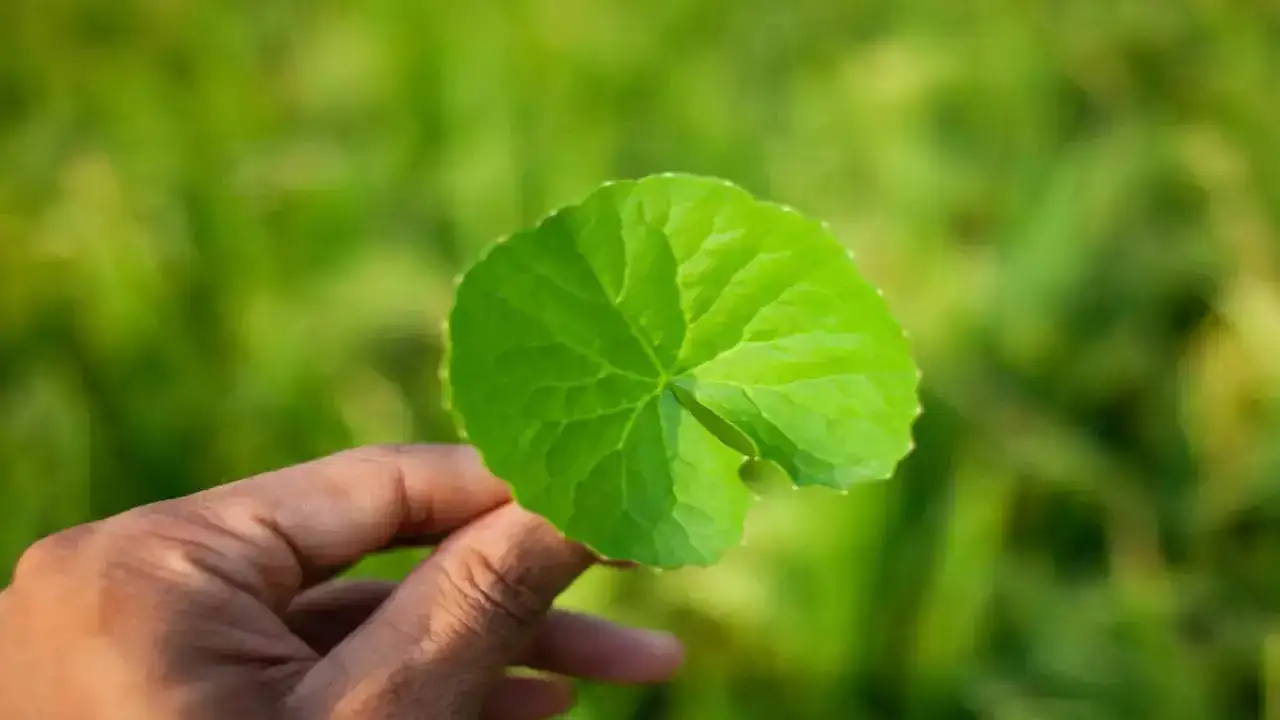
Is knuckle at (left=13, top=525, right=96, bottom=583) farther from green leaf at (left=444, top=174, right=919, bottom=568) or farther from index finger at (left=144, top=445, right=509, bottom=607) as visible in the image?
green leaf at (left=444, top=174, right=919, bottom=568)

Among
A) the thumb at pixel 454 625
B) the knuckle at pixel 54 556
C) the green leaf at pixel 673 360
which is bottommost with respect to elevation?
the thumb at pixel 454 625

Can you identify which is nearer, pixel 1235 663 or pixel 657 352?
pixel 657 352

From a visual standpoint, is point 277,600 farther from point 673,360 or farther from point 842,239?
point 842,239

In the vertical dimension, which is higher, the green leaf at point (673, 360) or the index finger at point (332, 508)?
the green leaf at point (673, 360)

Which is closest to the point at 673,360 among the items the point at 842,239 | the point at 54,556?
the point at 54,556

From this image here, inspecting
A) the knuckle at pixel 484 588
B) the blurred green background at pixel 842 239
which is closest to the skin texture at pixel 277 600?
the knuckle at pixel 484 588

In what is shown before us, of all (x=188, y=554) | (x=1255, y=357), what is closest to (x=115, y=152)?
(x=188, y=554)

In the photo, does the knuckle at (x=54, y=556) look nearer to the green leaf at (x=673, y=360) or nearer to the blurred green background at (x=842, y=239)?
the green leaf at (x=673, y=360)

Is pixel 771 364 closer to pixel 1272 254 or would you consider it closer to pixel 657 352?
pixel 657 352
